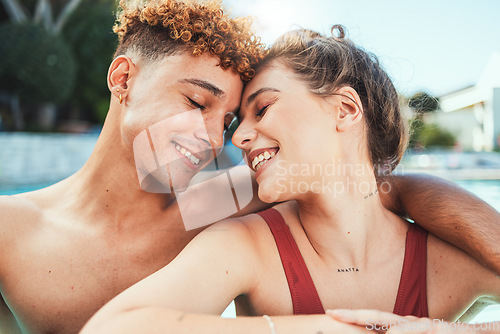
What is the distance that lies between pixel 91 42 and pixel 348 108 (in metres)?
15.3

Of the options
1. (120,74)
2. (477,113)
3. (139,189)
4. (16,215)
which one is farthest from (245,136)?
(477,113)

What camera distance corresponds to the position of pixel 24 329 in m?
1.91

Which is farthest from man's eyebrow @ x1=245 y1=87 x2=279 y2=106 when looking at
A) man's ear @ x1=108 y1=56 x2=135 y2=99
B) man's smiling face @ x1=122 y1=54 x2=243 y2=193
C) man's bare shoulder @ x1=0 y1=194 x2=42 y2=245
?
man's bare shoulder @ x1=0 y1=194 x2=42 y2=245

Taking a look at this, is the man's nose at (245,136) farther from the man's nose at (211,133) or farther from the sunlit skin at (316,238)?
the man's nose at (211,133)

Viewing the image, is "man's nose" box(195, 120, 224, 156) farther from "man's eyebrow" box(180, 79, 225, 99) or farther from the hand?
the hand

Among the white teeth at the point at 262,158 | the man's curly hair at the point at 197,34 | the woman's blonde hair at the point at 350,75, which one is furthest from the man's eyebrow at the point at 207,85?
the white teeth at the point at 262,158

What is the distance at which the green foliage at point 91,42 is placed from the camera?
14977mm

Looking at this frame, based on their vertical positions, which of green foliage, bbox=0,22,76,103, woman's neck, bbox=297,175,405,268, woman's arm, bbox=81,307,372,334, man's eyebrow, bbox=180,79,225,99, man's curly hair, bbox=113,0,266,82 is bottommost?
woman's arm, bbox=81,307,372,334

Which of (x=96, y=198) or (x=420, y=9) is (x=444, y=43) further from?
(x=96, y=198)

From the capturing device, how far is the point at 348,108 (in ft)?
6.03

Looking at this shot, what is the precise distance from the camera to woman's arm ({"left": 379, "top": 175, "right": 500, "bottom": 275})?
1.64m

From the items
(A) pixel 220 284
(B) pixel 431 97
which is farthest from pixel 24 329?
(B) pixel 431 97

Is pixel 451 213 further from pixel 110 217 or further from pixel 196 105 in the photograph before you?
pixel 110 217

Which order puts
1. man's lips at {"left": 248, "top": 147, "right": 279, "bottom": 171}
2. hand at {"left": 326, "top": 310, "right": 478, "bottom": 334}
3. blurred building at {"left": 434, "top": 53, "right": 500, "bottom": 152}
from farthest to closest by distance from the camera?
blurred building at {"left": 434, "top": 53, "right": 500, "bottom": 152}, man's lips at {"left": 248, "top": 147, "right": 279, "bottom": 171}, hand at {"left": 326, "top": 310, "right": 478, "bottom": 334}
